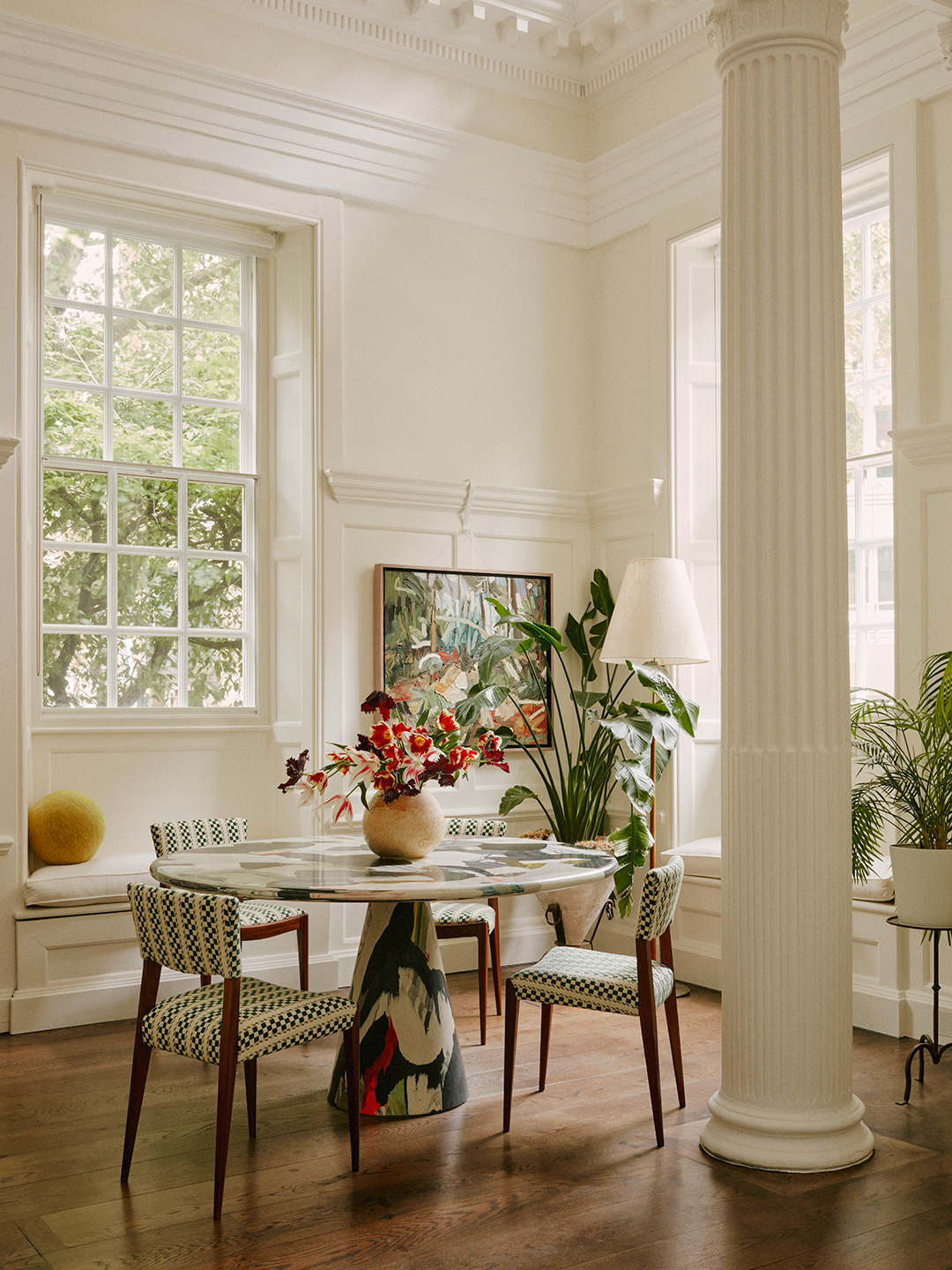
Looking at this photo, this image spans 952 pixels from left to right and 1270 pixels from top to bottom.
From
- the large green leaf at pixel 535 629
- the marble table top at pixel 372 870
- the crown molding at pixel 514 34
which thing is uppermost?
the crown molding at pixel 514 34

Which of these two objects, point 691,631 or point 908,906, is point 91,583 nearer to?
point 691,631

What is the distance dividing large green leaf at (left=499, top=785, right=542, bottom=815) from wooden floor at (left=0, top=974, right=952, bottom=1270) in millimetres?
1658

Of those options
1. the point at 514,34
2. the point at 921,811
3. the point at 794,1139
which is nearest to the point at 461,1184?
the point at 794,1139

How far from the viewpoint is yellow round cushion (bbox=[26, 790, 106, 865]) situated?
5.07 metres

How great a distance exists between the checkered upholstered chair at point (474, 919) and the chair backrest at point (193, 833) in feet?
2.87

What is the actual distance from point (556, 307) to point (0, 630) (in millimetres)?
3414

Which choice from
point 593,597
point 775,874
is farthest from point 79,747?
point 775,874

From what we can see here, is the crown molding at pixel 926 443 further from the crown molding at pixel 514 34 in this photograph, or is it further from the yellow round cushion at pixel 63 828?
the yellow round cushion at pixel 63 828

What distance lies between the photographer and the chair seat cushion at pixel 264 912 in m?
4.64

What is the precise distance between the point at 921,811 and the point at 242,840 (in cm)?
264

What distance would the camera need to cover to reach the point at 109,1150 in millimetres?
3510

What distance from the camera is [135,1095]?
332 centimetres

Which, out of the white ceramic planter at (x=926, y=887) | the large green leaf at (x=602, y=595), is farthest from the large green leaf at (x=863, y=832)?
the large green leaf at (x=602, y=595)

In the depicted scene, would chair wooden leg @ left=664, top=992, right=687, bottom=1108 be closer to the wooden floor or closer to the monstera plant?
the wooden floor
